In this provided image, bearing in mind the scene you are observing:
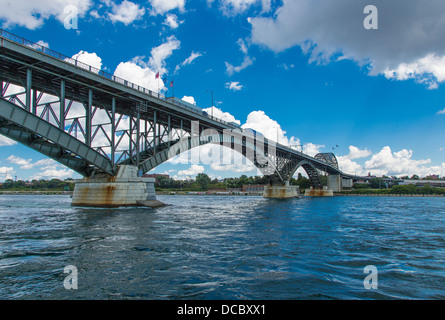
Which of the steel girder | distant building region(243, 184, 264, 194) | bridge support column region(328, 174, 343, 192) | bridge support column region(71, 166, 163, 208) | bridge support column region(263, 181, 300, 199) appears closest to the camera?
the steel girder

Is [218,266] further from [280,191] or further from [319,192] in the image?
[319,192]

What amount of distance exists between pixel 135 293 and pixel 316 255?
7.98 m

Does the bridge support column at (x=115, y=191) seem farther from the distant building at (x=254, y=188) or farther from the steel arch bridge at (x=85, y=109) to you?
the distant building at (x=254, y=188)

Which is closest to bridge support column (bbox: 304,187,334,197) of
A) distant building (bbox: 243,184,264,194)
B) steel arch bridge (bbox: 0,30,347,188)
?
distant building (bbox: 243,184,264,194)

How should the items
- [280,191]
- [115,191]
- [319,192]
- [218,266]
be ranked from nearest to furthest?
[218,266] < [115,191] < [280,191] < [319,192]

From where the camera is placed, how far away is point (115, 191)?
35031 mm

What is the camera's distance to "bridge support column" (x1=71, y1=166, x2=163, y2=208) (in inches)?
1374

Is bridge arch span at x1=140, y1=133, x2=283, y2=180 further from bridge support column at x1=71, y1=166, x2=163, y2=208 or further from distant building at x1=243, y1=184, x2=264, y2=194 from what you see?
distant building at x1=243, y1=184, x2=264, y2=194

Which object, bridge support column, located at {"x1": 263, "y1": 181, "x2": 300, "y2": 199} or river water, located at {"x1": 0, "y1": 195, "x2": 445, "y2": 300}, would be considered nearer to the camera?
river water, located at {"x1": 0, "y1": 195, "x2": 445, "y2": 300}

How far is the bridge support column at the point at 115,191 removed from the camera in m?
34.9

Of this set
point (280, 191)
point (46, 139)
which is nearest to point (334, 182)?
point (280, 191)

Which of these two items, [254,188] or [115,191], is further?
[254,188]
